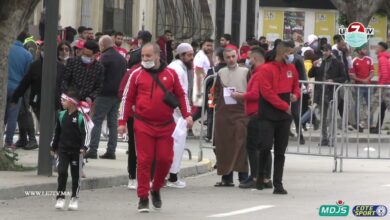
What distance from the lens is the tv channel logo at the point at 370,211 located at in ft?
40.9

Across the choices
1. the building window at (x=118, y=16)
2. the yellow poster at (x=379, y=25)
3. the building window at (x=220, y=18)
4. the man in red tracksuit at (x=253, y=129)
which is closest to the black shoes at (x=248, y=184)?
the man in red tracksuit at (x=253, y=129)

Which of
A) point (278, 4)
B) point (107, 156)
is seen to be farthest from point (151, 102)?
point (278, 4)

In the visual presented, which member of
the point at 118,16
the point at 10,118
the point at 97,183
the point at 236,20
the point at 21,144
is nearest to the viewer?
the point at 97,183

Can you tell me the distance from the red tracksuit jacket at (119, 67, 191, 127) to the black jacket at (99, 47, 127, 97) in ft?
16.1

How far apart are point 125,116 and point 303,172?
6.28 metres

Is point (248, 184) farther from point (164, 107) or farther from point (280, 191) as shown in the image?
point (164, 107)

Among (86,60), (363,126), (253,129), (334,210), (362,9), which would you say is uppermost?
(362,9)

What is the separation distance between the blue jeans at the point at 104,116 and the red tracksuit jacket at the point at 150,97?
16.1ft

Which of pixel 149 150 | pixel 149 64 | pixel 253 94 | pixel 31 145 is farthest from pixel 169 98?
pixel 31 145

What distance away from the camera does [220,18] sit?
48000mm

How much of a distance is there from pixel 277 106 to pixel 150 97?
8.23 feet

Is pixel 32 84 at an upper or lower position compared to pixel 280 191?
upper

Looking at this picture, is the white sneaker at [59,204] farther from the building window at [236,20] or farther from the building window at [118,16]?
the building window at [236,20]

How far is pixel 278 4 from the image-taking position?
166 ft
